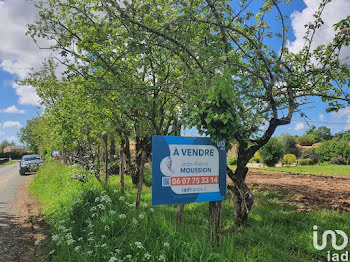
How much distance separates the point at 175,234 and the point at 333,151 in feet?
109

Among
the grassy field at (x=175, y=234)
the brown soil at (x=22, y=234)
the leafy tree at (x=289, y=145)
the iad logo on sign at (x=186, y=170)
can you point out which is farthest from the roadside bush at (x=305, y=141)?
the iad logo on sign at (x=186, y=170)

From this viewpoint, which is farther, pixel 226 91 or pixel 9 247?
pixel 9 247

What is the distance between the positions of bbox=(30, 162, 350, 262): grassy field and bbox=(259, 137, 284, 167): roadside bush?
789 inches

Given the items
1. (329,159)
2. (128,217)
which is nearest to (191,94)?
(128,217)

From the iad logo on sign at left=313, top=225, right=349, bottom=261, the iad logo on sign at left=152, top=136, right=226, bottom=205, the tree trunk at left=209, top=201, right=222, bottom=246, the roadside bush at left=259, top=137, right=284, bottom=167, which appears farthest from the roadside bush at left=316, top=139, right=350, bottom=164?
the iad logo on sign at left=152, top=136, right=226, bottom=205

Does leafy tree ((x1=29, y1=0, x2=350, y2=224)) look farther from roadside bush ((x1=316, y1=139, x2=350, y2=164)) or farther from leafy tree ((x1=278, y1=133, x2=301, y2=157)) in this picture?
leafy tree ((x1=278, y1=133, x2=301, y2=157))

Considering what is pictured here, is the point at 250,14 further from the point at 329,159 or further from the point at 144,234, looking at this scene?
the point at 329,159

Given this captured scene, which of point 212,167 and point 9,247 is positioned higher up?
point 212,167

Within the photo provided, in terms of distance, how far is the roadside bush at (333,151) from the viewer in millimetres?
30942

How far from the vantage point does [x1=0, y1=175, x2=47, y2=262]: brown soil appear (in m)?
5.35

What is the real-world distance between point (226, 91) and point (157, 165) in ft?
4.42

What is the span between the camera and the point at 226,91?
3816 millimetres

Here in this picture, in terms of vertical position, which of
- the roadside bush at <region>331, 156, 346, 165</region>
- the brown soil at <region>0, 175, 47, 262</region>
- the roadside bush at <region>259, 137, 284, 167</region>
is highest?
the roadside bush at <region>259, 137, 284, 167</region>

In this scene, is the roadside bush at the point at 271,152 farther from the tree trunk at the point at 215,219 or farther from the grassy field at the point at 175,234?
the tree trunk at the point at 215,219
